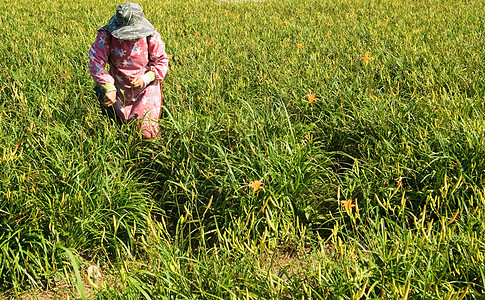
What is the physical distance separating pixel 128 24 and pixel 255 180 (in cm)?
129

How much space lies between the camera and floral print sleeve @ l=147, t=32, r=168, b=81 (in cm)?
307

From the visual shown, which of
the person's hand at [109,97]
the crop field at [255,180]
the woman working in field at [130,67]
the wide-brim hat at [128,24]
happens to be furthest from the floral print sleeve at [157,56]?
the person's hand at [109,97]

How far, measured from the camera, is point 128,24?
9.53 feet

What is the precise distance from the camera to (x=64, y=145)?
107 inches

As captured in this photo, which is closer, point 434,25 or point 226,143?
point 226,143

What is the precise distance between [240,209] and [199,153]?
0.50 metres

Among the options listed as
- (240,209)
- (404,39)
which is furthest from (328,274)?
(404,39)

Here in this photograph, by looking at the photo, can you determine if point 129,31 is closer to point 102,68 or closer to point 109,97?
point 102,68

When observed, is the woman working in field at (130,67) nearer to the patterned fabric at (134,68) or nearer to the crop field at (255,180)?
the patterned fabric at (134,68)

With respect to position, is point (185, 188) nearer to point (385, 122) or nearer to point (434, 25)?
point (385, 122)

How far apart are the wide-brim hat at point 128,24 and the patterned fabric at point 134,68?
0.25 ft

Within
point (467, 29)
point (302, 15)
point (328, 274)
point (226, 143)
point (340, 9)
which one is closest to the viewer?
point (328, 274)

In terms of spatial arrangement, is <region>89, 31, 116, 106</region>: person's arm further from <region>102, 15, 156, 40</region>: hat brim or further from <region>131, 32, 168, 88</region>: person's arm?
<region>131, 32, 168, 88</region>: person's arm

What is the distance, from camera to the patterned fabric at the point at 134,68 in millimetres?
2941
